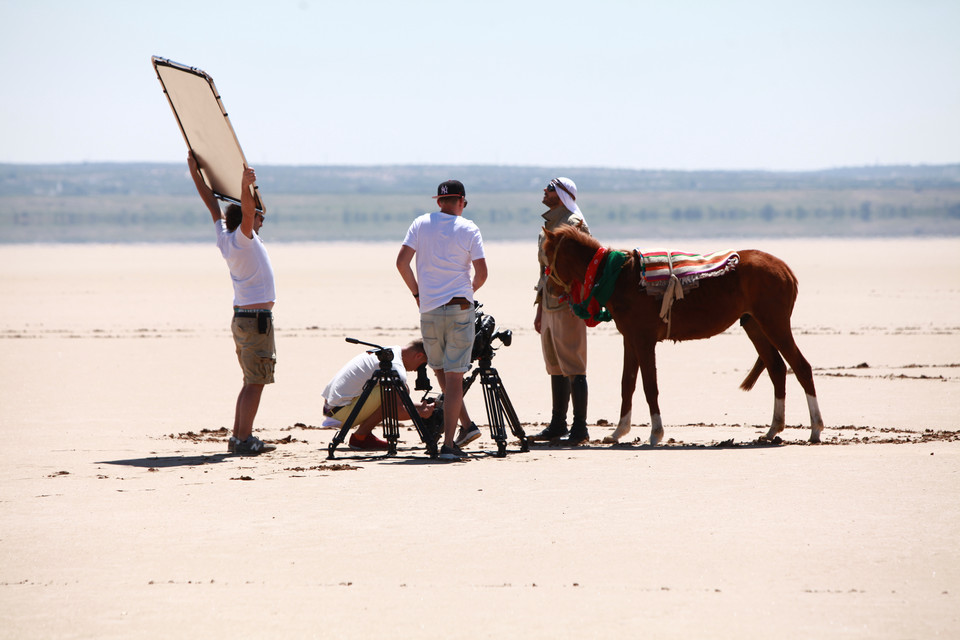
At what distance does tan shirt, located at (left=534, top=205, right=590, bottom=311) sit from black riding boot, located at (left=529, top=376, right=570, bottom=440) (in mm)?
652

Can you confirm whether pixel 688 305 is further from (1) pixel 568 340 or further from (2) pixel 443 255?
(2) pixel 443 255

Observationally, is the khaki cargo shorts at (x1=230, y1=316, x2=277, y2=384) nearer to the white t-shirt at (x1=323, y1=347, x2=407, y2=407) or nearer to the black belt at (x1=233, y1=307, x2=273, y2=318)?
the black belt at (x1=233, y1=307, x2=273, y2=318)

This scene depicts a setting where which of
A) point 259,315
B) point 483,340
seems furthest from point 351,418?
point 483,340

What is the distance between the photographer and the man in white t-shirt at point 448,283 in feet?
30.5

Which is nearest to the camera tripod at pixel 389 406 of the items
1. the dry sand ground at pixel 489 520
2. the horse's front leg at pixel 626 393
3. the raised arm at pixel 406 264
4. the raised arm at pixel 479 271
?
the dry sand ground at pixel 489 520

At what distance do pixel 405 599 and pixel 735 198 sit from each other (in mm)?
157205

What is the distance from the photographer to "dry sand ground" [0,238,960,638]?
5.68 metres

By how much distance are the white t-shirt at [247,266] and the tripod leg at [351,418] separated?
100cm

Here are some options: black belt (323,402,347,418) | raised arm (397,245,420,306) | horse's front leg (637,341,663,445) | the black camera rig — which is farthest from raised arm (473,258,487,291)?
black belt (323,402,347,418)

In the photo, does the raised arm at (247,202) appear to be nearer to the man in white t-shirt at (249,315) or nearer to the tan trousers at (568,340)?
the man in white t-shirt at (249,315)

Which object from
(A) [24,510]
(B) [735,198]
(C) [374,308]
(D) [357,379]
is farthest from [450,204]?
(B) [735,198]

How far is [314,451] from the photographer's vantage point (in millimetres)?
10172

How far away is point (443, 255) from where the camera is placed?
932 centimetres

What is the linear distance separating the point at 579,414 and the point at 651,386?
0.64 metres
